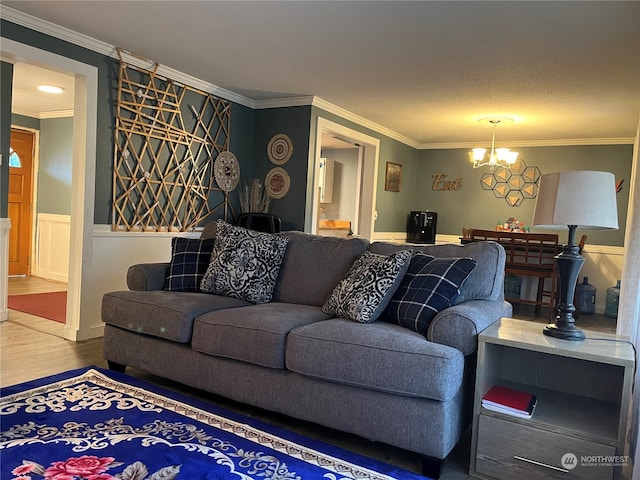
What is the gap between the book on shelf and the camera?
1.79 meters

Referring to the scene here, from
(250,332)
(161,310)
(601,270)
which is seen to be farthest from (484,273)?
(601,270)

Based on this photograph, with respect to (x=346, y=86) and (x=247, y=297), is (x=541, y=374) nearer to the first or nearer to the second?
(x=247, y=297)

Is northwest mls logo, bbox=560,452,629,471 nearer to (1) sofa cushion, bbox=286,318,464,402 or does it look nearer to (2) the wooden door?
(1) sofa cushion, bbox=286,318,464,402

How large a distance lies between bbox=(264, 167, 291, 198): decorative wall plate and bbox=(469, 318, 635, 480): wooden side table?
10.3 ft

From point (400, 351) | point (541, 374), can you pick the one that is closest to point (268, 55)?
point (400, 351)

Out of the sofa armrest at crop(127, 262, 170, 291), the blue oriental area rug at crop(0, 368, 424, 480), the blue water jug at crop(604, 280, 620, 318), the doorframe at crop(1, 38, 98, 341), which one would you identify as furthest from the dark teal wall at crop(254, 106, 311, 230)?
the blue water jug at crop(604, 280, 620, 318)

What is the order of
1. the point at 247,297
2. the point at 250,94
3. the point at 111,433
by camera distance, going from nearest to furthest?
the point at 111,433, the point at 247,297, the point at 250,94

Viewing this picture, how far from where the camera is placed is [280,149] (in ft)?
16.1

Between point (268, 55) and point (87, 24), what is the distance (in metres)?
1.22

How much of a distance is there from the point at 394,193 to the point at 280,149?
7.68ft

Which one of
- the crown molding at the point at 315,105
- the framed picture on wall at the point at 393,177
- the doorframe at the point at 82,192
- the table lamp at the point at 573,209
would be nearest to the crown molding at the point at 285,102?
the crown molding at the point at 315,105

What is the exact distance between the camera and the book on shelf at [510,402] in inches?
70.5

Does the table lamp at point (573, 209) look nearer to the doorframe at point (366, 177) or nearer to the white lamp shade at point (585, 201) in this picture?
the white lamp shade at point (585, 201)

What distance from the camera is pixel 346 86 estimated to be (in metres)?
4.22
